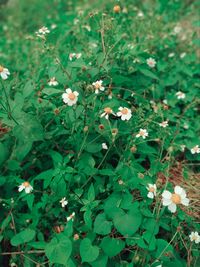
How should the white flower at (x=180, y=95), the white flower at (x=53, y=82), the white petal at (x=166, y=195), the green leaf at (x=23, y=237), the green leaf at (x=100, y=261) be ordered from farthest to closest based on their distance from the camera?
the white flower at (x=180, y=95) → the white flower at (x=53, y=82) → the green leaf at (x=23, y=237) → the green leaf at (x=100, y=261) → the white petal at (x=166, y=195)

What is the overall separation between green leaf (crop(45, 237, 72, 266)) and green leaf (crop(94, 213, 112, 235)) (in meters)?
0.14

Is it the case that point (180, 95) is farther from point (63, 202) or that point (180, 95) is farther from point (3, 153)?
point (3, 153)

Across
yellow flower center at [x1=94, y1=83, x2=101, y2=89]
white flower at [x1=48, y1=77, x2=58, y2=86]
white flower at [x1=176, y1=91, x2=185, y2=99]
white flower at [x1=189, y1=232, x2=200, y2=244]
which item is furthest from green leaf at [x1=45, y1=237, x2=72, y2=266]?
white flower at [x1=176, y1=91, x2=185, y2=99]

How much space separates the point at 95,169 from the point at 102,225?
316 millimetres

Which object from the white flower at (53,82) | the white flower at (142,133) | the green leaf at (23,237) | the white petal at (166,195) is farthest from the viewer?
the white flower at (53,82)

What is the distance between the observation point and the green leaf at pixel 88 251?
1670 millimetres

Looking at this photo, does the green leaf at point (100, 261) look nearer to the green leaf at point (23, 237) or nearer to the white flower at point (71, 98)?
the green leaf at point (23, 237)

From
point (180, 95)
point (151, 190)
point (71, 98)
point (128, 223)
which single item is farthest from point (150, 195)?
point (180, 95)

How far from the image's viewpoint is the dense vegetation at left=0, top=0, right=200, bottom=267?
5.82ft

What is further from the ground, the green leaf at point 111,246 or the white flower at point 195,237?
the green leaf at point 111,246

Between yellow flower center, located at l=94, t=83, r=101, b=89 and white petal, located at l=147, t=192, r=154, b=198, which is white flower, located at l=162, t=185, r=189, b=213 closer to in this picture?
white petal, located at l=147, t=192, r=154, b=198

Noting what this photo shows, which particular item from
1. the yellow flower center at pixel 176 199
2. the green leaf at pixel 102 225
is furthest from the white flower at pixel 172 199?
the green leaf at pixel 102 225

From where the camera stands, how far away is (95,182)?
2.04m

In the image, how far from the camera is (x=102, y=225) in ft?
5.82
